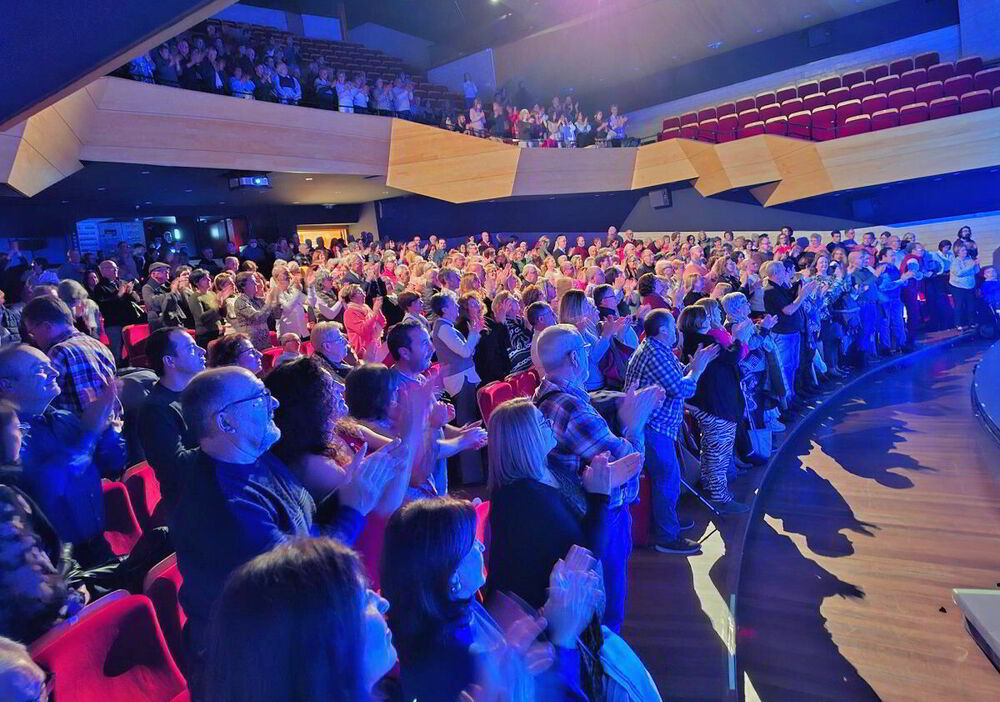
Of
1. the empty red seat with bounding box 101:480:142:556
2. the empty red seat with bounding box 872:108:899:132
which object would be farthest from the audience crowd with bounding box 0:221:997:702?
the empty red seat with bounding box 872:108:899:132

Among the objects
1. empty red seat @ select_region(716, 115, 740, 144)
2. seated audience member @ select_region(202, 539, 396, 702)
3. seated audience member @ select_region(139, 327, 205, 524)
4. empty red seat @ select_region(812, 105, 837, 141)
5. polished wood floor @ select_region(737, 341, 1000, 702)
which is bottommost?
polished wood floor @ select_region(737, 341, 1000, 702)

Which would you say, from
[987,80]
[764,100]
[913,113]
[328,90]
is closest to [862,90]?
[913,113]

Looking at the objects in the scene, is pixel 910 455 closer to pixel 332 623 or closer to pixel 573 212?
pixel 332 623

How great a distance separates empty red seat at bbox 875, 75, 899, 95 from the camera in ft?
38.4

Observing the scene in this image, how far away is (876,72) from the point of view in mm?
12594

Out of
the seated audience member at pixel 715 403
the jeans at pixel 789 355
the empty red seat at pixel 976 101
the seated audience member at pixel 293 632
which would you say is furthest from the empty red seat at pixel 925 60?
the seated audience member at pixel 293 632

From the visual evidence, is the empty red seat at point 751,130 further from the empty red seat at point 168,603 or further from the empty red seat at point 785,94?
the empty red seat at point 168,603

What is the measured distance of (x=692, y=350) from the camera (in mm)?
4082

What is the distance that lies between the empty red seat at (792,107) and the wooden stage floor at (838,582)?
30.5ft

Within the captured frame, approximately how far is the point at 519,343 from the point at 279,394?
3.10 meters

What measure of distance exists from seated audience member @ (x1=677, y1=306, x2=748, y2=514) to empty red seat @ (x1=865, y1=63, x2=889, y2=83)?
11371 mm

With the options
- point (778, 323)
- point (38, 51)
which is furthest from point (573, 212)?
point (38, 51)

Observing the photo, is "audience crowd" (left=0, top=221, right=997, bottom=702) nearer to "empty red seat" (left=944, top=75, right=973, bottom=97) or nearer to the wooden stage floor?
the wooden stage floor

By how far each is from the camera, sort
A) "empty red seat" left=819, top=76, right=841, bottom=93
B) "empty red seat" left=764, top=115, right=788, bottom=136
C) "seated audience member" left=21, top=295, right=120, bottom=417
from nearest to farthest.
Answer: "seated audience member" left=21, top=295, right=120, bottom=417
"empty red seat" left=764, top=115, right=788, bottom=136
"empty red seat" left=819, top=76, right=841, bottom=93
